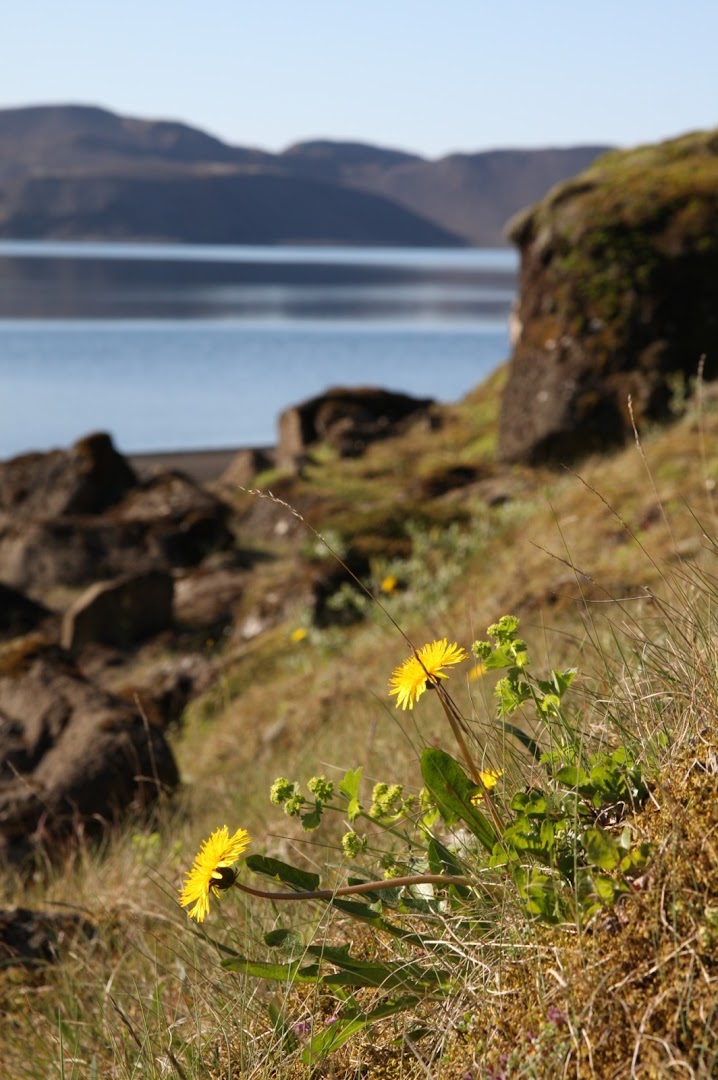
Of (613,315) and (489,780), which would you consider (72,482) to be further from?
(489,780)

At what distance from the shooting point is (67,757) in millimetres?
5137

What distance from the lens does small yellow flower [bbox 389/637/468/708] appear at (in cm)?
197

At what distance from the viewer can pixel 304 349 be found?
6212cm

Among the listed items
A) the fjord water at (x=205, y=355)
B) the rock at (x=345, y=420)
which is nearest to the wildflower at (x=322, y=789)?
the rock at (x=345, y=420)

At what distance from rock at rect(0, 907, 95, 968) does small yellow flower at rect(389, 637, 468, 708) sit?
1687 millimetres

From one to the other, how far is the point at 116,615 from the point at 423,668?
9.49 meters

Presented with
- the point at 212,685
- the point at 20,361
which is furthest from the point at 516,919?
the point at 20,361

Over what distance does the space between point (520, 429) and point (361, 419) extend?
7925 mm

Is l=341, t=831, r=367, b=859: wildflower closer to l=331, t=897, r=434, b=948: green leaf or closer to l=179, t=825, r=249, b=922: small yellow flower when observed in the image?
l=331, t=897, r=434, b=948: green leaf

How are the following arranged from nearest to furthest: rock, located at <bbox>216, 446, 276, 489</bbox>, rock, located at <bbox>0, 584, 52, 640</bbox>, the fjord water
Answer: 1. rock, located at <bbox>0, 584, 52, 640</bbox>
2. rock, located at <bbox>216, 446, 276, 489</bbox>
3. the fjord water

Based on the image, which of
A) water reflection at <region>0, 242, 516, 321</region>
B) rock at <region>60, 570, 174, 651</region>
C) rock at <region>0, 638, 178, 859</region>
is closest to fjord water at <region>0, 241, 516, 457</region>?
water reflection at <region>0, 242, 516, 321</region>

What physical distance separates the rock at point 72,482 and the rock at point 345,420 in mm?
3376

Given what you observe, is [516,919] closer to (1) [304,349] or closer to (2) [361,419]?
(2) [361,419]

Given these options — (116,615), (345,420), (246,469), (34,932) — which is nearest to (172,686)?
(116,615)
